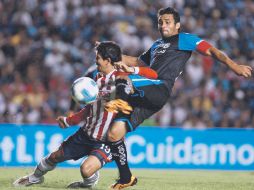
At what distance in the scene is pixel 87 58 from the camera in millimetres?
15320

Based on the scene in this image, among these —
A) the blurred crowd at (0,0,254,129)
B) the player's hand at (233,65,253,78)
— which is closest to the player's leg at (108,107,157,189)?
the player's hand at (233,65,253,78)

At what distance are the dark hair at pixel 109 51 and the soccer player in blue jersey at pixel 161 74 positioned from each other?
204 mm

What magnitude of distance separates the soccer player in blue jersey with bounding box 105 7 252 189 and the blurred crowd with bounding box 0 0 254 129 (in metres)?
6.09

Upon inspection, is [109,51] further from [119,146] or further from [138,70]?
[119,146]

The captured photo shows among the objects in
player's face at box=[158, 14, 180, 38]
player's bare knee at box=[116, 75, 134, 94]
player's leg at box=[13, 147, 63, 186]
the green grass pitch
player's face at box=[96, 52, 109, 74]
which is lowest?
the green grass pitch

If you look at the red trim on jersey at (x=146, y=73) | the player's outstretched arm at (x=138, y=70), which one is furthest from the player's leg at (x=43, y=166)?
the player's outstretched arm at (x=138, y=70)

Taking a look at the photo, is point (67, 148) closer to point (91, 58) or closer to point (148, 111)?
point (148, 111)

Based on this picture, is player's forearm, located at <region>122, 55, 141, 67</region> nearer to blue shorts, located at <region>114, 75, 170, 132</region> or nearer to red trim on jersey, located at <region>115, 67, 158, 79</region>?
blue shorts, located at <region>114, 75, 170, 132</region>

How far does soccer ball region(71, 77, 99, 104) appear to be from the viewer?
24.7ft

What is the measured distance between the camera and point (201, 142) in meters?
13.2

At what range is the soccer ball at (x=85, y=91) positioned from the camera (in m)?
7.52

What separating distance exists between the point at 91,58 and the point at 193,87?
232 cm

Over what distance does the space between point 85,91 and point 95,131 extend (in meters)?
0.59

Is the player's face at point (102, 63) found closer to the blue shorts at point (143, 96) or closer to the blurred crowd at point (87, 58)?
the blue shorts at point (143, 96)
